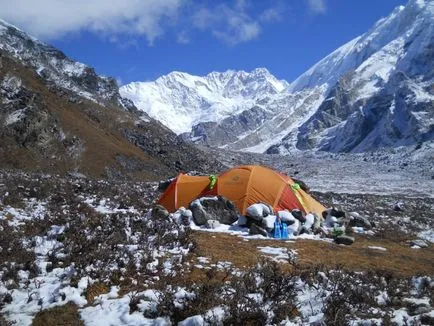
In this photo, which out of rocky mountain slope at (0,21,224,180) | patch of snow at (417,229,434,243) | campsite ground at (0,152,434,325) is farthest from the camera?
rocky mountain slope at (0,21,224,180)

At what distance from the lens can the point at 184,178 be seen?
22734 millimetres

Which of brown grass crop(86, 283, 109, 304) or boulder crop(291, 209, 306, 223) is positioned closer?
brown grass crop(86, 283, 109, 304)

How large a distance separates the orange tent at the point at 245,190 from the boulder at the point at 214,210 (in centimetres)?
113

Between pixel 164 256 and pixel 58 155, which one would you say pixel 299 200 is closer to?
pixel 164 256

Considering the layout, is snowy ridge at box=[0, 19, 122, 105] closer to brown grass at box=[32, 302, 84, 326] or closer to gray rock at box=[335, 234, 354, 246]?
gray rock at box=[335, 234, 354, 246]

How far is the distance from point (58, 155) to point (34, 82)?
11.9 meters

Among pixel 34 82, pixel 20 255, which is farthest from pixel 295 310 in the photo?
pixel 34 82

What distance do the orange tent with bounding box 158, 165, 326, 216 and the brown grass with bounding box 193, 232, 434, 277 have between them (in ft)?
12.5

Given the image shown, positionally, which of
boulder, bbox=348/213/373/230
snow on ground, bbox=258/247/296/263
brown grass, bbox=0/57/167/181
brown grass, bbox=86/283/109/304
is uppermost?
brown grass, bbox=0/57/167/181

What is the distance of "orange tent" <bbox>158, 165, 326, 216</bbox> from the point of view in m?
20.2

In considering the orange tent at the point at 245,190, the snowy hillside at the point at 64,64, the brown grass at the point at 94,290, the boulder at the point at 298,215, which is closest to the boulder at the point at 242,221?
the orange tent at the point at 245,190

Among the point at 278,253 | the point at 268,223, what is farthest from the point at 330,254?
the point at 268,223

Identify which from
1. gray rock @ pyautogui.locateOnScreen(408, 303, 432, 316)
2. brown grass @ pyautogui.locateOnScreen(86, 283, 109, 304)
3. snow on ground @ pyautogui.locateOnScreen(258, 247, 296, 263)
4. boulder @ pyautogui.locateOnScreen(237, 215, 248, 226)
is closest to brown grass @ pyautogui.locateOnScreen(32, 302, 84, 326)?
brown grass @ pyautogui.locateOnScreen(86, 283, 109, 304)

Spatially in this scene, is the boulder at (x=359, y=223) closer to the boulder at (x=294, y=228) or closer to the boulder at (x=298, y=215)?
the boulder at (x=298, y=215)
